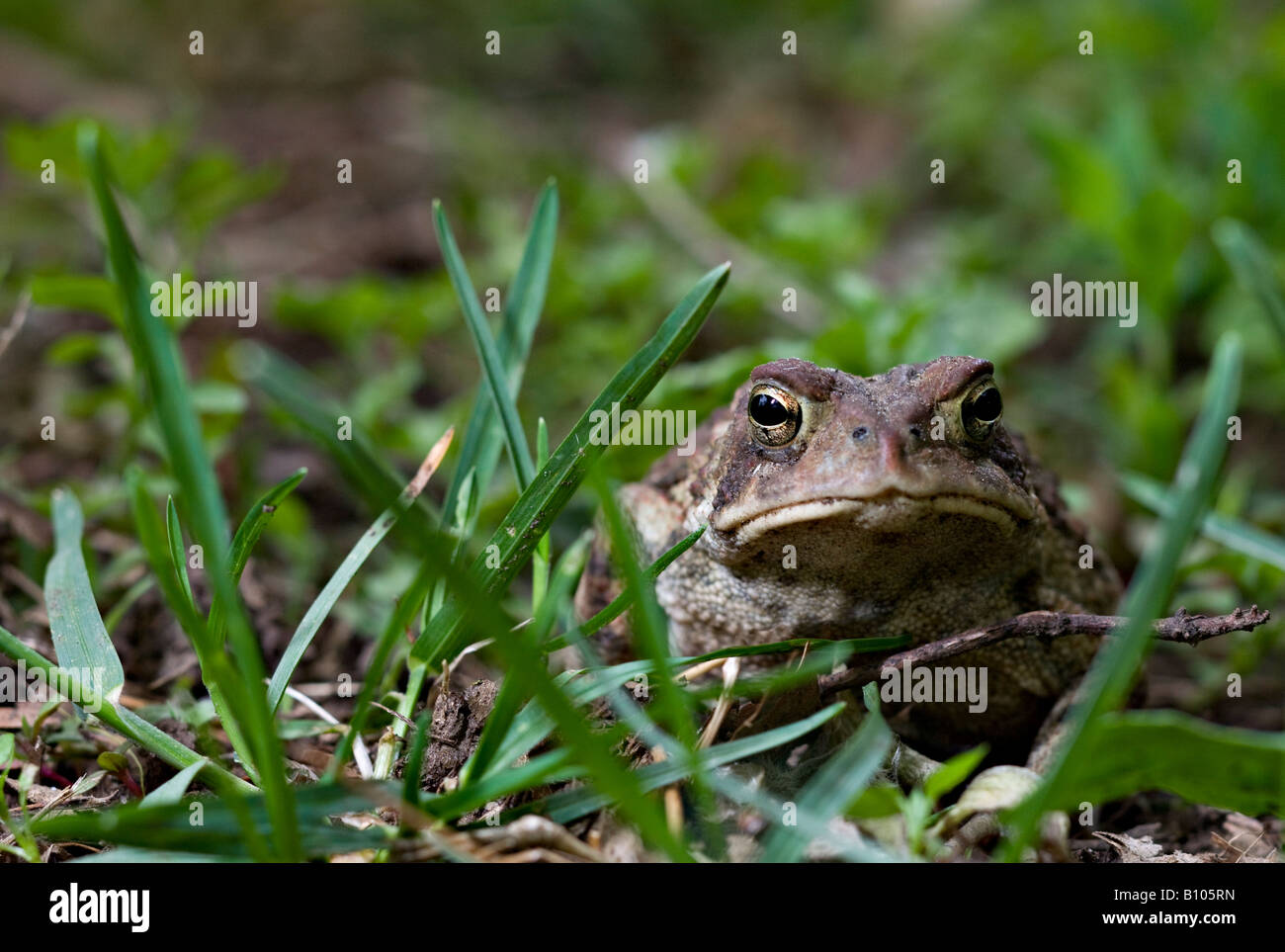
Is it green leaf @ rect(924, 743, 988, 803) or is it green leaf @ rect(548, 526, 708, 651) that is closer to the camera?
green leaf @ rect(924, 743, 988, 803)

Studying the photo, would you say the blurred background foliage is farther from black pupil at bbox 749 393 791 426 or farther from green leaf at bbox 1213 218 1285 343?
black pupil at bbox 749 393 791 426

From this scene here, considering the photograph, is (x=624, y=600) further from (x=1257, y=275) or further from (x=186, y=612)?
(x=1257, y=275)

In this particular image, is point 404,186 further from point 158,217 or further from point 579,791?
point 579,791

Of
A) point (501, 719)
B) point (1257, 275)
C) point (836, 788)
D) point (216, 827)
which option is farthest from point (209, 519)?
point (1257, 275)

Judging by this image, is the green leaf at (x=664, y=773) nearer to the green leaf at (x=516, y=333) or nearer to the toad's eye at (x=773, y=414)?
the toad's eye at (x=773, y=414)

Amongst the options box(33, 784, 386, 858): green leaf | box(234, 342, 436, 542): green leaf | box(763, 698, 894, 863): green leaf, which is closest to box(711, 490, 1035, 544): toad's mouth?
box(763, 698, 894, 863): green leaf

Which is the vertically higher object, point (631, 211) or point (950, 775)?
point (631, 211)
